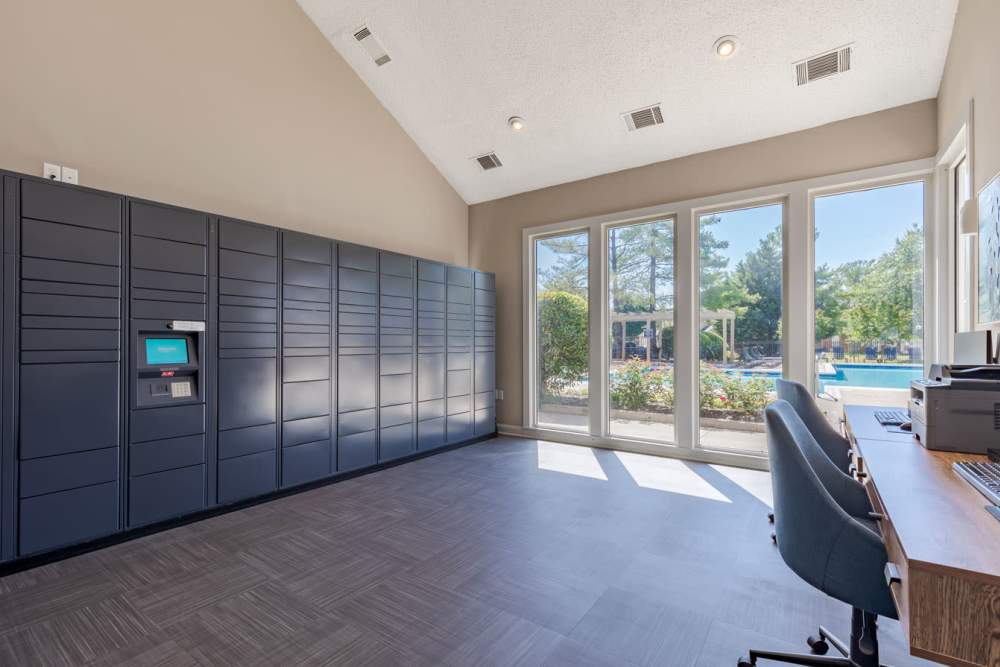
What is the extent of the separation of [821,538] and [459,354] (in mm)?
4059

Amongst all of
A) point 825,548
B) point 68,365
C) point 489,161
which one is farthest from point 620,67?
point 68,365

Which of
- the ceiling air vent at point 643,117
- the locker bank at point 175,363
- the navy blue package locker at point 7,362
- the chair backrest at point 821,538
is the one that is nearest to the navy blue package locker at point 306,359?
the locker bank at point 175,363

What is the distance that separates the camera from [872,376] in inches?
150

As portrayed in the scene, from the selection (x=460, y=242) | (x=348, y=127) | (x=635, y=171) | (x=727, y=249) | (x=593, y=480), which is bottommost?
(x=593, y=480)

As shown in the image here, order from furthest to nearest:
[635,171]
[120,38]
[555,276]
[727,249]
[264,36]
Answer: [555,276]
[635,171]
[727,249]
[264,36]
[120,38]

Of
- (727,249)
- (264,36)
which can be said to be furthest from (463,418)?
(264,36)

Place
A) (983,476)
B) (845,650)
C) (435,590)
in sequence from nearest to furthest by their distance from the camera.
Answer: (983,476) < (845,650) < (435,590)

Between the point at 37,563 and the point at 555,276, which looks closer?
the point at 37,563

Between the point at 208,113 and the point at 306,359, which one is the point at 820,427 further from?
the point at 208,113

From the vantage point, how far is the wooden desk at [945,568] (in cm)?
86

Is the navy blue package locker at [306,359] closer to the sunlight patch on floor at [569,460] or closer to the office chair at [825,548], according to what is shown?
the sunlight patch on floor at [569,460]

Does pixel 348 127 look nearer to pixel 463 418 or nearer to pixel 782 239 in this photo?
pixel 463 418

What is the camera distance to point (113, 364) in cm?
270

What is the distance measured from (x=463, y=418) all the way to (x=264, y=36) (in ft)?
13.4
